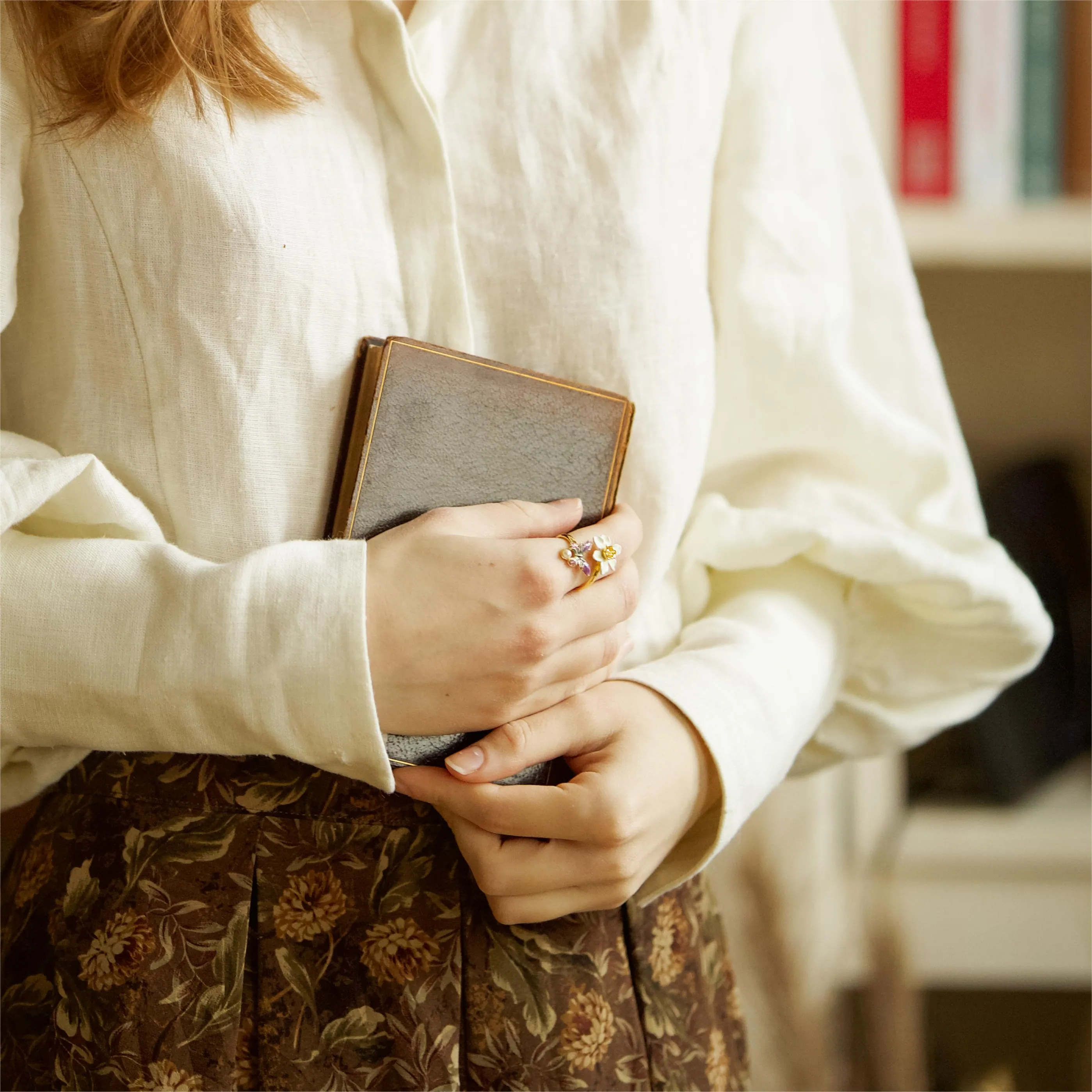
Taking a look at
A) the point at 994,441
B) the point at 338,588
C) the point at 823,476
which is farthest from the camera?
the point at 994,441

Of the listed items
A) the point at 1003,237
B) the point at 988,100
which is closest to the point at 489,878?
the point at 1003,237

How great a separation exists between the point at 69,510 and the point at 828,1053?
94 centimetres

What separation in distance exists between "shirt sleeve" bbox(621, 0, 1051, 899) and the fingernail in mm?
110

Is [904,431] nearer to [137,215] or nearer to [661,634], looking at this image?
[661,634]

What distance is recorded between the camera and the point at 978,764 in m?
1.01

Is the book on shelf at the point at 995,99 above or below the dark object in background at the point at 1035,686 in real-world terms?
above

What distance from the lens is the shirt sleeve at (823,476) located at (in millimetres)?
570

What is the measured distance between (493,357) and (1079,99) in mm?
706

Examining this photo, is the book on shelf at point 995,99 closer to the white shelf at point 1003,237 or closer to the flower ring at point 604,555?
the white shelf at point 1003,237

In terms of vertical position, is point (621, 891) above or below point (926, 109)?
below

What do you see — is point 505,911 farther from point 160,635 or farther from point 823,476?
point 823,476

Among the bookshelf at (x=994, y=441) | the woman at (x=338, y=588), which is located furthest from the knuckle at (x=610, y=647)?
the bookshelf at (x=994, y=441)

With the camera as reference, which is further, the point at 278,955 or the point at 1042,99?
the point at 1042,99

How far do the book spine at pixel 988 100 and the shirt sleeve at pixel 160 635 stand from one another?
2.51 feet
